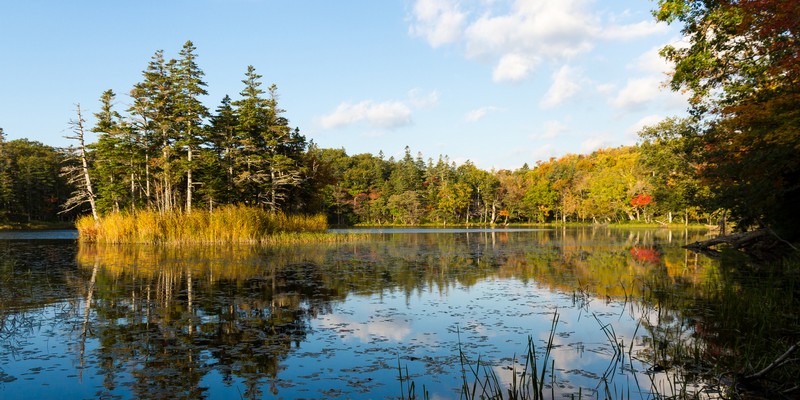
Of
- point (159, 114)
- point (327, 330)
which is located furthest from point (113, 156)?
point (327, 330)

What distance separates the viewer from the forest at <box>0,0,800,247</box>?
47.5 feet

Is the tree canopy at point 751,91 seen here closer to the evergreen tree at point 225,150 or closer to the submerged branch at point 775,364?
the submerged branch at point 775,364

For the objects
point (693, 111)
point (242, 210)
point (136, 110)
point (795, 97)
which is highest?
point (136, 110)

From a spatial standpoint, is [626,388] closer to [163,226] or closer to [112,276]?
[112,276]

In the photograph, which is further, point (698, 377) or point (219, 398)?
point (698, 377)

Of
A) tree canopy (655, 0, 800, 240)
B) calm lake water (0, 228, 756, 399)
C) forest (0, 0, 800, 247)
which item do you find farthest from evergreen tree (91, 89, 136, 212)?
tree canopy (655, 0, 800, 240)

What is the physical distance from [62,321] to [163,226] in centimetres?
1921

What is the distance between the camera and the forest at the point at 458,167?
1448cm

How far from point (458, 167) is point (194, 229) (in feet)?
249

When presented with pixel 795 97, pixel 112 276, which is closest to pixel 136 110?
pixel 112 276

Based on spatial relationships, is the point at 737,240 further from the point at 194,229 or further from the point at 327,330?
the point at 194,229

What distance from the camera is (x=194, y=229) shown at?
26.5m

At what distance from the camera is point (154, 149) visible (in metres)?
33.9

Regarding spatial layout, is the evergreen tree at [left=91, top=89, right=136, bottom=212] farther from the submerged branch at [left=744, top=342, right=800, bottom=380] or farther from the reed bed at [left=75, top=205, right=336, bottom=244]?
the submerged branch at [left=744, top=342, right=800, bottom=380]
